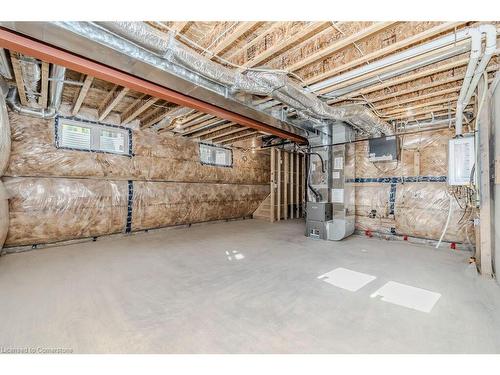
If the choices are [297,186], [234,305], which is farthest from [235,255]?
[297,186]

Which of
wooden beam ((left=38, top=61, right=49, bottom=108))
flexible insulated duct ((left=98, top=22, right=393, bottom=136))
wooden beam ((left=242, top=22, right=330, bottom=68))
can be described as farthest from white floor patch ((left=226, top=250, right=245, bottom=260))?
wooden beam ((left=38, top=61, right=49, bottom=108))

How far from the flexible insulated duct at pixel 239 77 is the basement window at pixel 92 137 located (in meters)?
3.09

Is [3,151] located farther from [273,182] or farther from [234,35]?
[273,182]

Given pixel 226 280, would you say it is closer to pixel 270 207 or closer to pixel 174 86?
pixel 174 86

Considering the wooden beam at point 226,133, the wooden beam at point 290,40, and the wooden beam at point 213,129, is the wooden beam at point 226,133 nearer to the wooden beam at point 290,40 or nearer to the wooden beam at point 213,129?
the wooden beam at point 213,129

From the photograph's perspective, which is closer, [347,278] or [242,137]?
[347,278]

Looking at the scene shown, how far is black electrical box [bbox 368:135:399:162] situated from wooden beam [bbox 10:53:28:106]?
581 cm

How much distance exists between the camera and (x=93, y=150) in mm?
4234

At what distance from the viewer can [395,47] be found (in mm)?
2111

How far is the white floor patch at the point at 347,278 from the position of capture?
2.35 m

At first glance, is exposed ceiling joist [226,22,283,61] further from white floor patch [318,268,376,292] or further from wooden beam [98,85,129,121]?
white floor patch [318,268,376,292]

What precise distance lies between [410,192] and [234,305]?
14.6 ft
